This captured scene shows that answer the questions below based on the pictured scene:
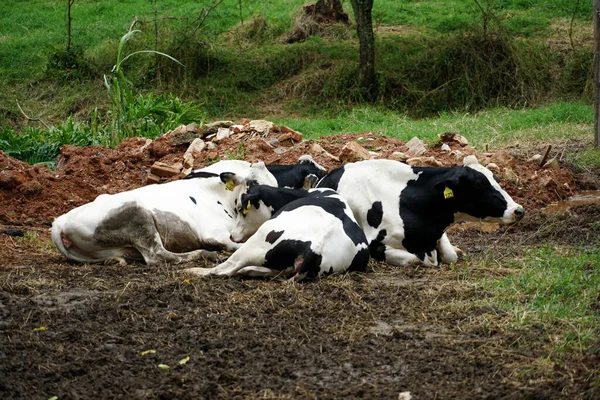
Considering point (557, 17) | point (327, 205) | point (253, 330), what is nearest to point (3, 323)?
point (253, 330)

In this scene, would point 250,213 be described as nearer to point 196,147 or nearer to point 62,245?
point 62,245

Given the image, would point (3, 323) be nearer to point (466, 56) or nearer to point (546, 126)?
point (546, 126)

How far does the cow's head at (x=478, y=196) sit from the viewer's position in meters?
8.22

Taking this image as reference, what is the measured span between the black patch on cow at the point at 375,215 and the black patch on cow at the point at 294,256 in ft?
4.37

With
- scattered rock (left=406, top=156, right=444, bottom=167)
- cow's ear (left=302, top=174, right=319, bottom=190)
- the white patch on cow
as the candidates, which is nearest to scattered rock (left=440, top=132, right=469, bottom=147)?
scattered rock (left=406, top=156, right=444, bottom=167)

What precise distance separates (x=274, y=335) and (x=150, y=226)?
2759mm

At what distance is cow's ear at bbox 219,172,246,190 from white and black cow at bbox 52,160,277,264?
10mm

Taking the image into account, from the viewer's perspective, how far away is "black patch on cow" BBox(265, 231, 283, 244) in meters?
7.25

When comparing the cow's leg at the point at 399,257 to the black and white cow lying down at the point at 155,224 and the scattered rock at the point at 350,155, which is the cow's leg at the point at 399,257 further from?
the scattered rock at the point at 350,155

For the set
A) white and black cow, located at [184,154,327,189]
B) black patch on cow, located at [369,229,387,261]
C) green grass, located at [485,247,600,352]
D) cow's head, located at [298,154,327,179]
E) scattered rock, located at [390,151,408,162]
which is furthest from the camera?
scattered rock, located at [390,151,408,162]

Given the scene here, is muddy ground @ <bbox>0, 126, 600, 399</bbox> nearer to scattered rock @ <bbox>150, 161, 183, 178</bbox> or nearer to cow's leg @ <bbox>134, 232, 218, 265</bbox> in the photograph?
cow's leg @ <bbox>134, 232, 218, 265</bbox>

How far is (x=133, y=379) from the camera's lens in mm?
5043

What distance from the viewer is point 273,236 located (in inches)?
286

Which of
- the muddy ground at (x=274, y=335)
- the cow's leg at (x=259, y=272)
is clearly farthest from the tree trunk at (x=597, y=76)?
the cow's leg at (x=259, y=272)
